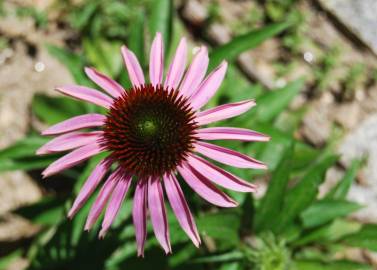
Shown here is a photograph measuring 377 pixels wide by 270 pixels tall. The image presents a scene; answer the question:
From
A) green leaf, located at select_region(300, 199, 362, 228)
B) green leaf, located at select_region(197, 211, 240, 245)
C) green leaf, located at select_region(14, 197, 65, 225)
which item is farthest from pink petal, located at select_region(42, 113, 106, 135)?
green leaf, located at select_region(300, 199, 362, 228)

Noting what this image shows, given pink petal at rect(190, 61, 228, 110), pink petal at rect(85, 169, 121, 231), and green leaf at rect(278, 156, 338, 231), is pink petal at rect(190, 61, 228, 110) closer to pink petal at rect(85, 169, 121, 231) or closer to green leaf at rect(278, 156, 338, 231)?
pink petal at rect(85, 169, 121, 231)

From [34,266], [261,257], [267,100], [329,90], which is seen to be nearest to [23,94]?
[34,266]

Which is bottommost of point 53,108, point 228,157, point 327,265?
point 327,265

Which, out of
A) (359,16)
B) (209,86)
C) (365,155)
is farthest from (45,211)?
(359,16)

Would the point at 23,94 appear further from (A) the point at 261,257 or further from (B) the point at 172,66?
(A) the point at 261,257

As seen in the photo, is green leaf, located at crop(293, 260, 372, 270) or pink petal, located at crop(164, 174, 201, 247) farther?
green leaf, located at crop(293, 260, 372, 270)

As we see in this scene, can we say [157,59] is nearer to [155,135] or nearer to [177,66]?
[177,66]

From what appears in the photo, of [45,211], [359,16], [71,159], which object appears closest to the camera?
[71,159]
